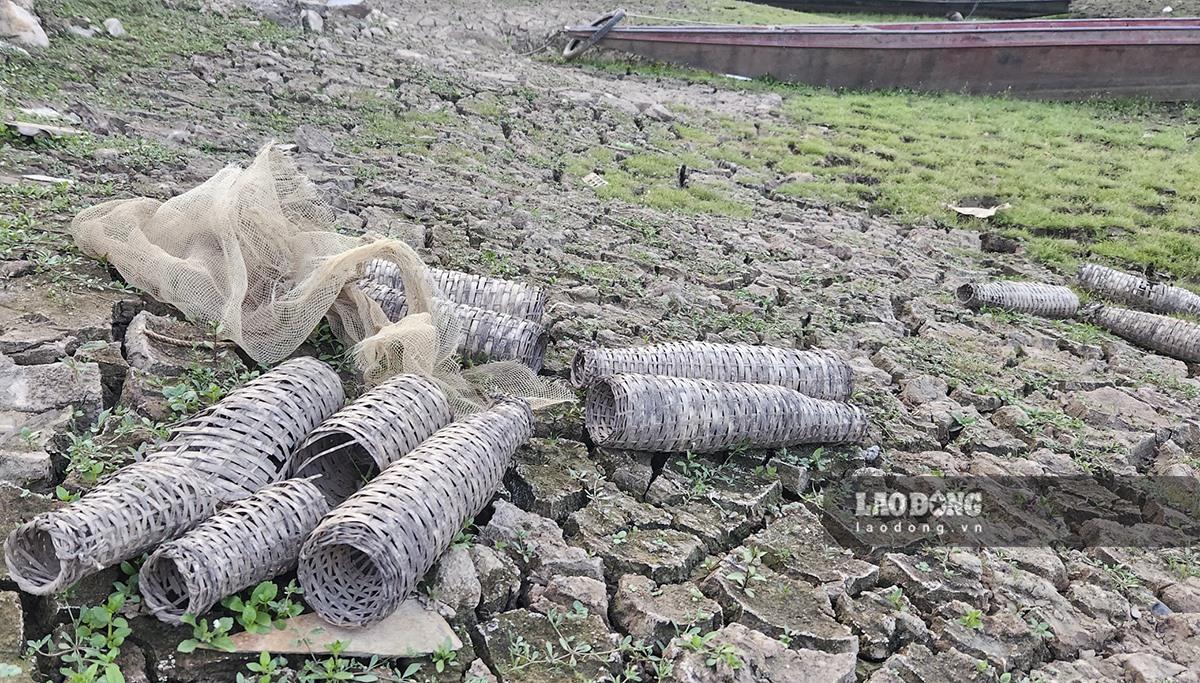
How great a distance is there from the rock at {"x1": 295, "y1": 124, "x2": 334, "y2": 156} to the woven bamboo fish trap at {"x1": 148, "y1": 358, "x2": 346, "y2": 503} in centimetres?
379

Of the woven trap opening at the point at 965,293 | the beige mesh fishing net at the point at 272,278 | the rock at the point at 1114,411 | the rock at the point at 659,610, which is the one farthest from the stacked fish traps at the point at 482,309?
the woven trap opening at the point at 965,293

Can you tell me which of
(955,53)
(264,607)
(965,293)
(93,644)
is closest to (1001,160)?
(955,53)

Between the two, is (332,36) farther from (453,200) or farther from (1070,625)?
(1070,625)

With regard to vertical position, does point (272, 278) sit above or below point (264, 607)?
above

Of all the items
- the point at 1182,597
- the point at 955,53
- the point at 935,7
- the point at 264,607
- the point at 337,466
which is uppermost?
the point at 935,7

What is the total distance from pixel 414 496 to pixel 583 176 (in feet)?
16.5

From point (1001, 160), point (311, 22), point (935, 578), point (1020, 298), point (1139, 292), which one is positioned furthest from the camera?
point (311, 22)

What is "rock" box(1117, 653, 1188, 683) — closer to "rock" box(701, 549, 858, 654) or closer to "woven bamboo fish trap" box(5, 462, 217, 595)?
"rock" box(701, 549, 858, 654)

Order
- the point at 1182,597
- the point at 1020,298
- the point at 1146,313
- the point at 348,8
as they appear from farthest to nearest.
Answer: the point at 348,8, the point at 1146,313, the point at 1020,298, the point at 1182,597

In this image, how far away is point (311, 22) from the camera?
962cm

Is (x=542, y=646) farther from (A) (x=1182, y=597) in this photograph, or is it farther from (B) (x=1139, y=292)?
(B) (x=1139, y=292)

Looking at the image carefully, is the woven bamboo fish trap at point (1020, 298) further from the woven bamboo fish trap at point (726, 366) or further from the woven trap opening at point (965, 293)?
the woven bamboo fish trap at point (726, 366)

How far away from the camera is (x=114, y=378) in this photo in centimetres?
301

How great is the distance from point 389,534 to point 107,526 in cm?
66
